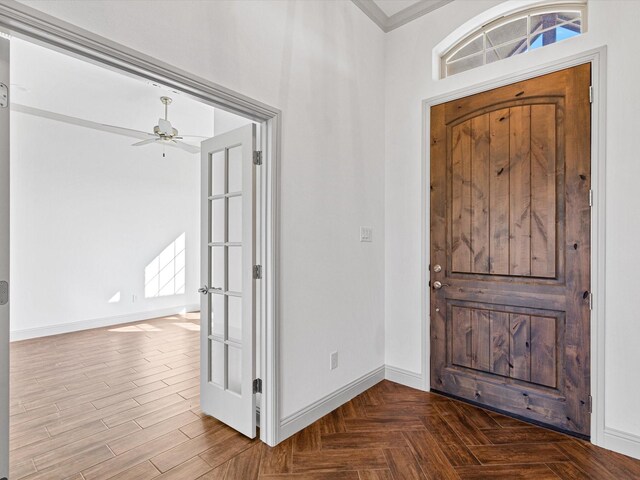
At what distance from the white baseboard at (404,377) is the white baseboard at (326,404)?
2.2 inches

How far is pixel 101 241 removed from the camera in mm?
5250

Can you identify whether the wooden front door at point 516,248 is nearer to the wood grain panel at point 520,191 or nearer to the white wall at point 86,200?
the wood grain panel at point 520,191

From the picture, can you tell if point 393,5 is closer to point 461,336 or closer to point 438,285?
point 438,285

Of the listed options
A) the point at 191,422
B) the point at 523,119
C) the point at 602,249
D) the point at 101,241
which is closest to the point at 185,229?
the point at 101,241

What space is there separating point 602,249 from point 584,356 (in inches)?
27.1

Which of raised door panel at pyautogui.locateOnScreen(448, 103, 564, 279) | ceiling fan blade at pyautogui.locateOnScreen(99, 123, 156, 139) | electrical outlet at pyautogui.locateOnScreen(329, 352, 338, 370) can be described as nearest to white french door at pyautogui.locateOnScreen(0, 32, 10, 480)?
electrical outlet at pyautogui.locateOnScreen(329, 352, 338, 370)

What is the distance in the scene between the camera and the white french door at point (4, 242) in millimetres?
1297

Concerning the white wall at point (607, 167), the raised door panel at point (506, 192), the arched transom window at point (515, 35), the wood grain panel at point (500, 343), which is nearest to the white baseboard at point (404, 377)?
the white wall at point (607, 167)

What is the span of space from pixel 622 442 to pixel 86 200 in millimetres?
6363

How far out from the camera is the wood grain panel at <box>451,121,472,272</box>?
2678mm

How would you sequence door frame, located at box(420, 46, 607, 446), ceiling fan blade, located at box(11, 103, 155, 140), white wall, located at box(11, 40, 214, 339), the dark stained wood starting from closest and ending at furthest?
the dark stained wood
door frame, located at box(420, 46, 607, 446)
white wall, located at box(11, 40, 214, 339)
ceiling fan blade, located at box(11, 103, 155, 140)

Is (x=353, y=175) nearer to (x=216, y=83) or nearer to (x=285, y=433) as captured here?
(x=216, y=83)

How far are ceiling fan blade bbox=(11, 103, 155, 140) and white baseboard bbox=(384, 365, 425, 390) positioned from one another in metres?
3.85

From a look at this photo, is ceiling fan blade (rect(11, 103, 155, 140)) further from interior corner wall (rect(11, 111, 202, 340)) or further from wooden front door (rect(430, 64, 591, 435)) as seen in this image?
wooden front door (rect(430, 64, 591, 435))
